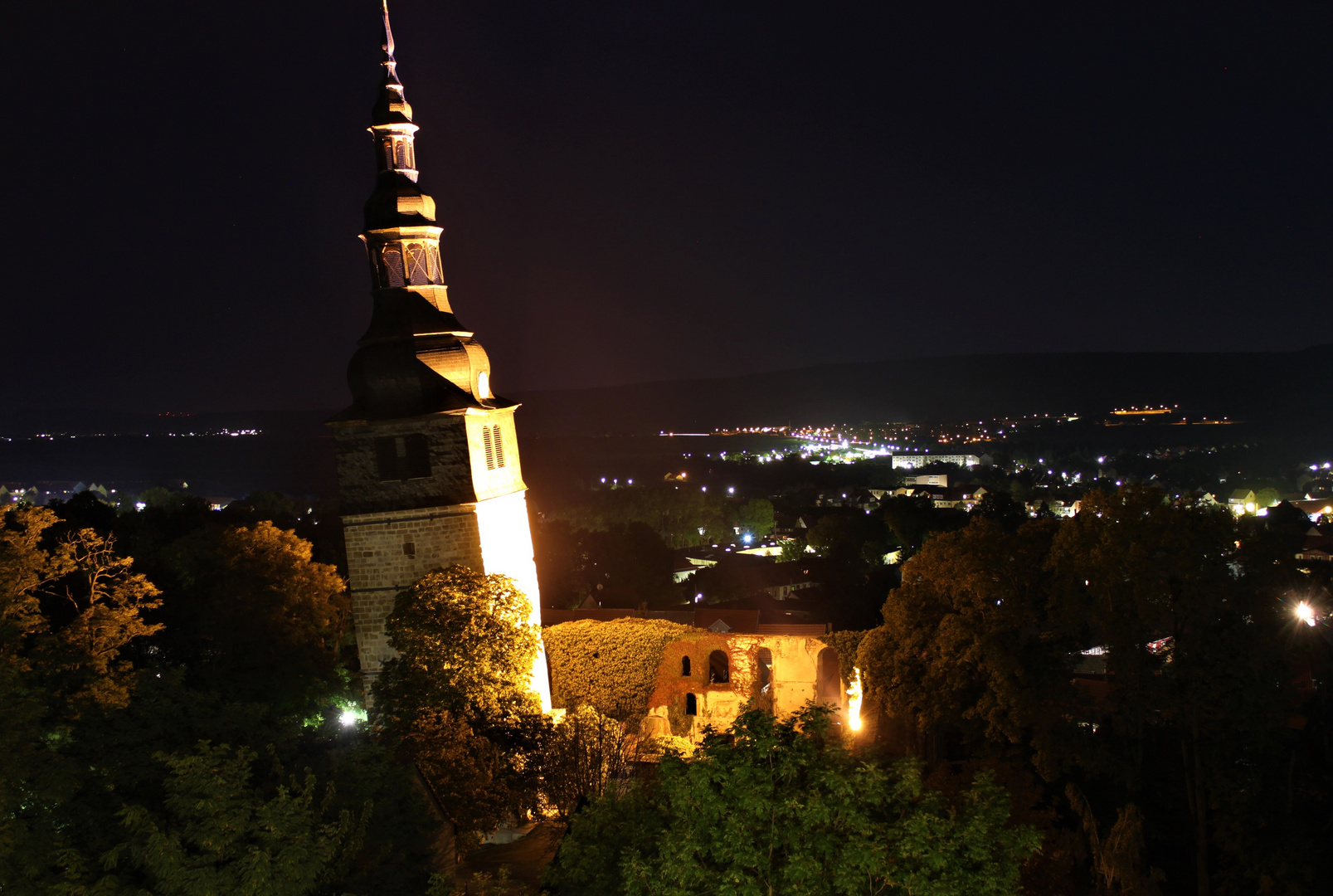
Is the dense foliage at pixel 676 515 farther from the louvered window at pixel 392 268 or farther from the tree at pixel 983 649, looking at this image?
the tree at pixel 983 649

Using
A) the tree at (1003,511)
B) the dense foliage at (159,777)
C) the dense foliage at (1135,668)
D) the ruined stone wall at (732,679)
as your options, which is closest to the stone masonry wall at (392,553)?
the dense foliage at (159,777)

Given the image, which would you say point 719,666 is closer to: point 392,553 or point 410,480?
point 392,553

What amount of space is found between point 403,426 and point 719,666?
10821mm

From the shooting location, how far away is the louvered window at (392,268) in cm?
2098

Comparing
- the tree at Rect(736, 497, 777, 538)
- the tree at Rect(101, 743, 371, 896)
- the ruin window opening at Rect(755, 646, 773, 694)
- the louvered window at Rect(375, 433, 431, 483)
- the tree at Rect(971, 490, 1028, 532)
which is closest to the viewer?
the tree at Rect(101, 743, 371, 896)

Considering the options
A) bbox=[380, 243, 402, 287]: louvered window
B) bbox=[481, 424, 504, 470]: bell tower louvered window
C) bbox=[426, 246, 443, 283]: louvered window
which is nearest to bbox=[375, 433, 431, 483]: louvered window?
bbox=[481, 424, 504, 470]: bell tower louvered window

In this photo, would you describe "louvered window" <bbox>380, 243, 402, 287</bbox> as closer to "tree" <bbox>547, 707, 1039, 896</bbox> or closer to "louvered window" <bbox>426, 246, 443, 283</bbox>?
"louvered window" <bbox>426, 246, 443, 283</bbox>

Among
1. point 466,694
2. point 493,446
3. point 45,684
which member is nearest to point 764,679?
point 493,446

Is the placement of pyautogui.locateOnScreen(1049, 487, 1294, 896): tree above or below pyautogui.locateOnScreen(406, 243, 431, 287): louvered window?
below

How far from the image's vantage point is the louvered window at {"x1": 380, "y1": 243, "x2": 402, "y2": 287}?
2098cm

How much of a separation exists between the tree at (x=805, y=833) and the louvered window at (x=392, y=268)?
45.7ft

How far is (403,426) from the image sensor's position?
20.5 meters

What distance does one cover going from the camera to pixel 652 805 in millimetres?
12344

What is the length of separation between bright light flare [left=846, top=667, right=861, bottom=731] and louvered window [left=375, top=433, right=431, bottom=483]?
12.3 metres
